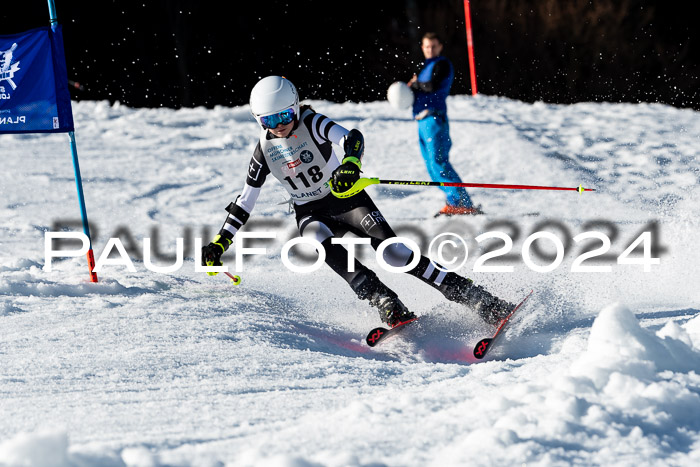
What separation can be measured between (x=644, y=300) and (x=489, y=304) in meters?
1.10

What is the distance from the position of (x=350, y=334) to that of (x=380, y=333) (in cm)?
36

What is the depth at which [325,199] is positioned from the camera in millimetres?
4801

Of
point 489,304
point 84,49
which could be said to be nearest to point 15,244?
point 489,304

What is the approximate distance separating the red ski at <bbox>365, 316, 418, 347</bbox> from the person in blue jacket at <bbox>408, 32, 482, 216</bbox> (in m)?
3.20

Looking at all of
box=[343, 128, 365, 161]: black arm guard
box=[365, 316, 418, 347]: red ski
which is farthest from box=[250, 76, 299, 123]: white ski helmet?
box=[365, 316, 418, 347]: red ski

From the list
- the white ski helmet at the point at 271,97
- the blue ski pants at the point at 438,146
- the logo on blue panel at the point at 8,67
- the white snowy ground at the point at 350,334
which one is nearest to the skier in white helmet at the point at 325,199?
the white ski helmet at the point at 271,97

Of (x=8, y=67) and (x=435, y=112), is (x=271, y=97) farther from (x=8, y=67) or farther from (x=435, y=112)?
(x=435, y=112)

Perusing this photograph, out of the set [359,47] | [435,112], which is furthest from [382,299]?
[359,47]

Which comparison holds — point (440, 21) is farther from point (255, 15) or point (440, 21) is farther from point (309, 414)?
point (309, 414)

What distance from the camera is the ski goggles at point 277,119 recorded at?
14.9 feet

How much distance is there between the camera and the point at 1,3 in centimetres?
1439

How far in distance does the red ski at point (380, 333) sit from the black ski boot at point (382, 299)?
0.07 ft

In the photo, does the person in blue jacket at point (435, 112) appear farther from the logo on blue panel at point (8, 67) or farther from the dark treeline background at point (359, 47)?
the dark treeline background at point (359, 47)

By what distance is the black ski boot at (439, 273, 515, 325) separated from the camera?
4.51 m
